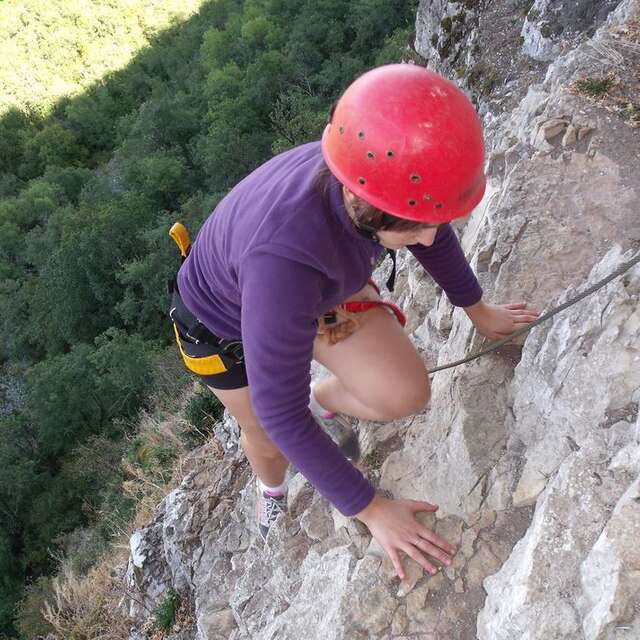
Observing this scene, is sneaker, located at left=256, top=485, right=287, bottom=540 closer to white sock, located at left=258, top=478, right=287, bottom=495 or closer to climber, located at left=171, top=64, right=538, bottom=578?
white sock, located at left=258, top=478, right=287, bottom=495

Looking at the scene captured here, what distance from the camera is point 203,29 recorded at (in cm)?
5366

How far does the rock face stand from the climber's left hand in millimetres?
119

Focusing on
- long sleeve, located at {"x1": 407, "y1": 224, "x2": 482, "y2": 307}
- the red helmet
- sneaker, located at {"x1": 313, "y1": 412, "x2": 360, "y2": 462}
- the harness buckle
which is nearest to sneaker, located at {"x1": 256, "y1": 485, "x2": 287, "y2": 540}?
sneaker, located at {"x1": 313, "y1": 412, "x2": 360, "y2": 462}

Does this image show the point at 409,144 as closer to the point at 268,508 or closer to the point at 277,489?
the point at 277,489

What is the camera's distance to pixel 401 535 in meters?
2.70

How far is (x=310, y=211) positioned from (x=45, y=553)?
22453mm

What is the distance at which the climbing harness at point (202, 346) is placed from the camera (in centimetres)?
299

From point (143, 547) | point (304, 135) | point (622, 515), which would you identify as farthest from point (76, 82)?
point (622, 515)

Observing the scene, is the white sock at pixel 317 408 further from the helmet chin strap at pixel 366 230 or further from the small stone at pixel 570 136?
the small stone at pixel 570 136

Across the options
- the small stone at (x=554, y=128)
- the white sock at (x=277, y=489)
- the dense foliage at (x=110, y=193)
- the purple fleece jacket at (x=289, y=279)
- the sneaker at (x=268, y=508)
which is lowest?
the dense foliage at (x=110, y=193)

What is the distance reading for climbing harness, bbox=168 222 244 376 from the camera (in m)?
2.99

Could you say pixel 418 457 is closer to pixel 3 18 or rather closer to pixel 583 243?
pixel 583 243

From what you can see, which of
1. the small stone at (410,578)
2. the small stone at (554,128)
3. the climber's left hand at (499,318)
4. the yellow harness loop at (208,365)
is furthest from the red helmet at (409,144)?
the small stone at (554,128)

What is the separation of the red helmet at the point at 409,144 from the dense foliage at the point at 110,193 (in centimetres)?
1417
